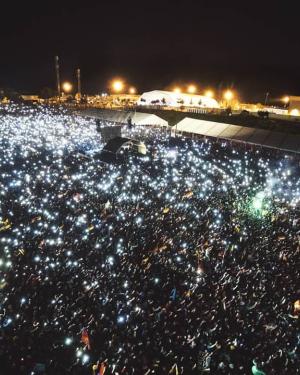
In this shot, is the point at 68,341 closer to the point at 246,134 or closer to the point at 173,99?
the point at 246,134

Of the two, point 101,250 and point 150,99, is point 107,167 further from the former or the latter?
point 150,99

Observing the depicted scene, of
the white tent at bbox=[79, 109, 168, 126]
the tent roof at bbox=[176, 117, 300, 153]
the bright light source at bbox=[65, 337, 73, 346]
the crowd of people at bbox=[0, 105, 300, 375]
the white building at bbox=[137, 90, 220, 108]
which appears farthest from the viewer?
the white building at bbox=[137, 90, 220, 108]

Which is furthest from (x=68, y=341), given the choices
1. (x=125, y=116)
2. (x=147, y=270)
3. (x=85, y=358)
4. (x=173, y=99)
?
(x=173, y=99)

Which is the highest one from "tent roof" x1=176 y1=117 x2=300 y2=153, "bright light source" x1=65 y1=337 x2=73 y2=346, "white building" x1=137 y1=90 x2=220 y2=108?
"white building" x1=137 y1=90 x2=220 y2=108

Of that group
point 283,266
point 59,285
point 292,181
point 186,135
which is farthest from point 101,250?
point 186,135

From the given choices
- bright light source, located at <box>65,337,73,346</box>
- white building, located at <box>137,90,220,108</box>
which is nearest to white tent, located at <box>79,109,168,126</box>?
white building, located at <box>137,90,220,108</box>

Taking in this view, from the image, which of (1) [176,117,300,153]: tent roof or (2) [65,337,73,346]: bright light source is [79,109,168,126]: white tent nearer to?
(1) [176,117,300,153]: tent roof

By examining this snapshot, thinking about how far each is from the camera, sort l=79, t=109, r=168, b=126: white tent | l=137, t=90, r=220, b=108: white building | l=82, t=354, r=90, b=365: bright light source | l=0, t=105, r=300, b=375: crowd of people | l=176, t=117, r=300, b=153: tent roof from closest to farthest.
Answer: l=82, t=354, r=90, b=365: bright light source, l=0, t=105, r=300, b=375: crowd of people, l=176, t=117, r=300, b=153: tent roof, l=79, t=109, r=168, b=126: white tent, l=137, t=90, r=220, b=108: white building
